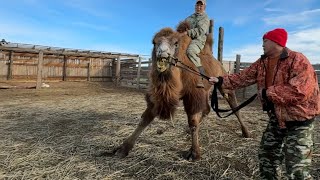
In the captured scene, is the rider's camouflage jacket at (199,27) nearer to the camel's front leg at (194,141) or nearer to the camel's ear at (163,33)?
the camel's ear at (163,33)

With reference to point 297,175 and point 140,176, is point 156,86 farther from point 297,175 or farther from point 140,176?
point 297,175

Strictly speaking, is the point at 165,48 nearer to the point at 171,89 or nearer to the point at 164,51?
the point at 164,51

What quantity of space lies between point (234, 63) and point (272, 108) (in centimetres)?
1461

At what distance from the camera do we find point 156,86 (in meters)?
5.01

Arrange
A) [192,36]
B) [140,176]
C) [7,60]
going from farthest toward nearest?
[7,60] → [192,36] → [140,176]

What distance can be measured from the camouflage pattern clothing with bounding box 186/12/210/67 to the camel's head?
1.42 feet

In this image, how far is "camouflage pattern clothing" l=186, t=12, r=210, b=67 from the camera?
5605mm

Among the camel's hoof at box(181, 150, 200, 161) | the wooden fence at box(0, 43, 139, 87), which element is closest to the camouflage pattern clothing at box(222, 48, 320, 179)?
the camel's hoof at box(181, 150, 200, 161)

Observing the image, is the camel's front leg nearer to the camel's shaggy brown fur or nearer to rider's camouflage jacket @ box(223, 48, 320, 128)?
the camel's shaggy brown fur

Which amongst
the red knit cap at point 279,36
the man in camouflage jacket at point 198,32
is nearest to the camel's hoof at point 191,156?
the man in camouflage jacket at point 198,32

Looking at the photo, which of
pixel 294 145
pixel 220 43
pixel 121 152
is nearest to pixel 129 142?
pixel 121 152

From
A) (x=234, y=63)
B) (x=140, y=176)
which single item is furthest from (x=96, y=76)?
(x=140, y=176)

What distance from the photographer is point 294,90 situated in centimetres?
321

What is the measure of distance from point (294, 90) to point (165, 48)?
211cm
